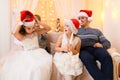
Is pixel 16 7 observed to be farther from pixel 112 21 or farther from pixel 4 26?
pixel 112 21

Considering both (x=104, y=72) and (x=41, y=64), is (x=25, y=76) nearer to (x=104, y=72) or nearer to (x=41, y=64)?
(x=41, y=64)

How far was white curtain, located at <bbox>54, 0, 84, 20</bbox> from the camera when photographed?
4.38 m

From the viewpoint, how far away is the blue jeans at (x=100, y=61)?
2541mm

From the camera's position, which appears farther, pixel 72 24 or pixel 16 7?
pixel 16 7

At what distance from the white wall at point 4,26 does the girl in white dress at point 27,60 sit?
126 centimetres

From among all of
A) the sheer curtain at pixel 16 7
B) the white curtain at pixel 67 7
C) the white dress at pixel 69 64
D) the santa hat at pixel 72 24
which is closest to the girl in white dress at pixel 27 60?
the white dress at pixel 69 64

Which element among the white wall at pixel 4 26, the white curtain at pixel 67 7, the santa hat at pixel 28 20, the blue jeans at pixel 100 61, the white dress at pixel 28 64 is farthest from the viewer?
the white curtain at pixel 67 7

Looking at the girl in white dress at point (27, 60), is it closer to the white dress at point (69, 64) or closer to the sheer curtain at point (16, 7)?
the white dress at point (69, 64)

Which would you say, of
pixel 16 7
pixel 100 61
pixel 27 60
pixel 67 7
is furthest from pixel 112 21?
pixel 27 60

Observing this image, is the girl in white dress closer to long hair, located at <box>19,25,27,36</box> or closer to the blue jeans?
long hair, located at <box>19,25,27,36</box>

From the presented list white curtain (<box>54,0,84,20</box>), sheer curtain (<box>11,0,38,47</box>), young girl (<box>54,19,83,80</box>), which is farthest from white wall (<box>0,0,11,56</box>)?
young girl (<box>54,19,83,80</box>)

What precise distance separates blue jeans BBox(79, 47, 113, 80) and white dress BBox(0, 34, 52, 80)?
1.38 ft

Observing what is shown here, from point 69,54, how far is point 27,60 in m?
0.49

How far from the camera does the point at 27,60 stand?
2596 mm
